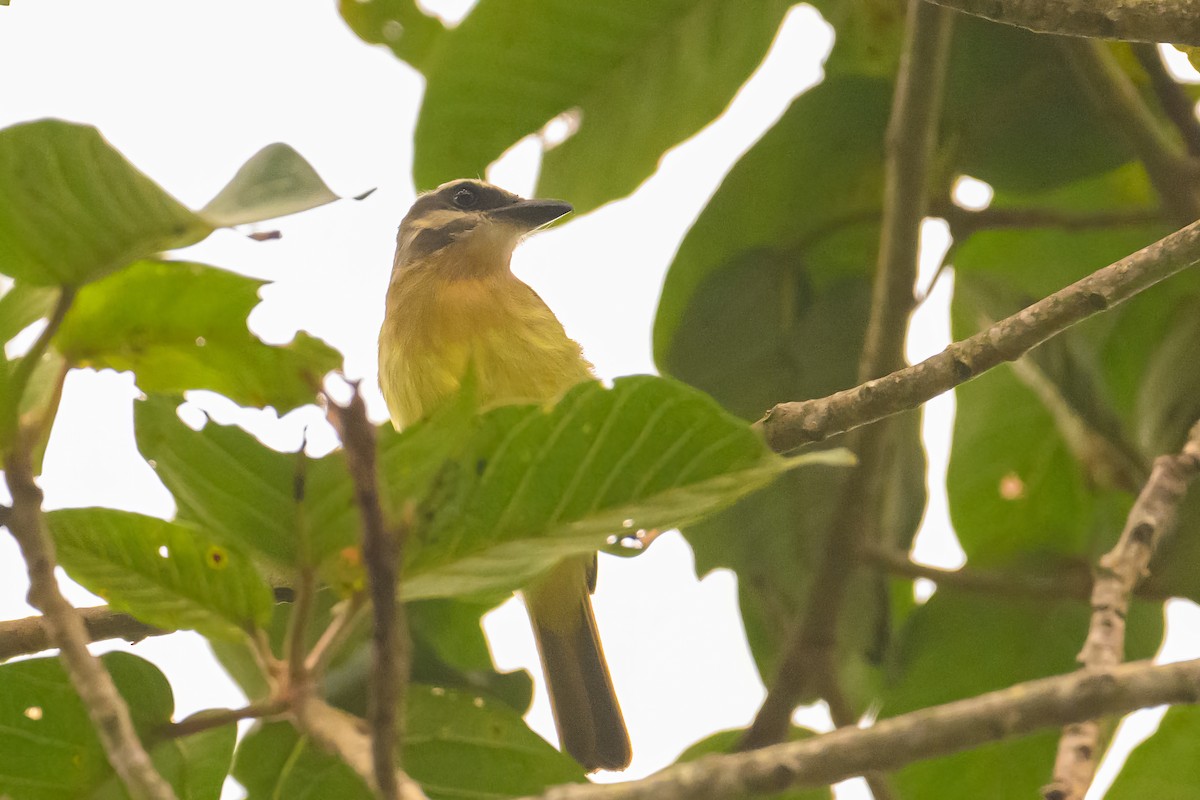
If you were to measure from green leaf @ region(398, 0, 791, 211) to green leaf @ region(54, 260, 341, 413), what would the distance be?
1.16 meters

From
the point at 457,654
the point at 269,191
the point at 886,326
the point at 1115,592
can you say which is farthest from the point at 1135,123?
the point at 269,191

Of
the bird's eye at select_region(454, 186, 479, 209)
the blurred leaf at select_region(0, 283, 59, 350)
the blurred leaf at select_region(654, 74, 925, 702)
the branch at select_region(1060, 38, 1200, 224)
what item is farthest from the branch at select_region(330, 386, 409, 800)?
the bird's eye at select_region(454, 186, 479, 209)

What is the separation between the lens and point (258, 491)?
1.30 m

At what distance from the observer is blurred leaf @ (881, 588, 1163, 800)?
2406mm

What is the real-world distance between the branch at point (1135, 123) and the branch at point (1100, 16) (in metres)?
0.91

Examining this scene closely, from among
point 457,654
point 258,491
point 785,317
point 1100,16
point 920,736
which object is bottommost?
point 920,736

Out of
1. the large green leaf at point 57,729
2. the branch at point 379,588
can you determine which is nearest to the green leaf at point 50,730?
the large green leaf at point 57,729

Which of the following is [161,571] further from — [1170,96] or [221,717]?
[1170,96]

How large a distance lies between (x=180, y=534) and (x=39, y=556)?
0.60 feet

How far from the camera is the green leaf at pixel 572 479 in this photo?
130 cm

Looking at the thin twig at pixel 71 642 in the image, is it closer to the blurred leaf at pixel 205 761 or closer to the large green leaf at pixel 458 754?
the blurred leaf at pixel 205 761

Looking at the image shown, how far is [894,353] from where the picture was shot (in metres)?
2.37

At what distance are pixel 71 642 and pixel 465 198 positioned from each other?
2894 millimetres

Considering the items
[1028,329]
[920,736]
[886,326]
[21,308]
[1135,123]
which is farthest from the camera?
[1135,123]
